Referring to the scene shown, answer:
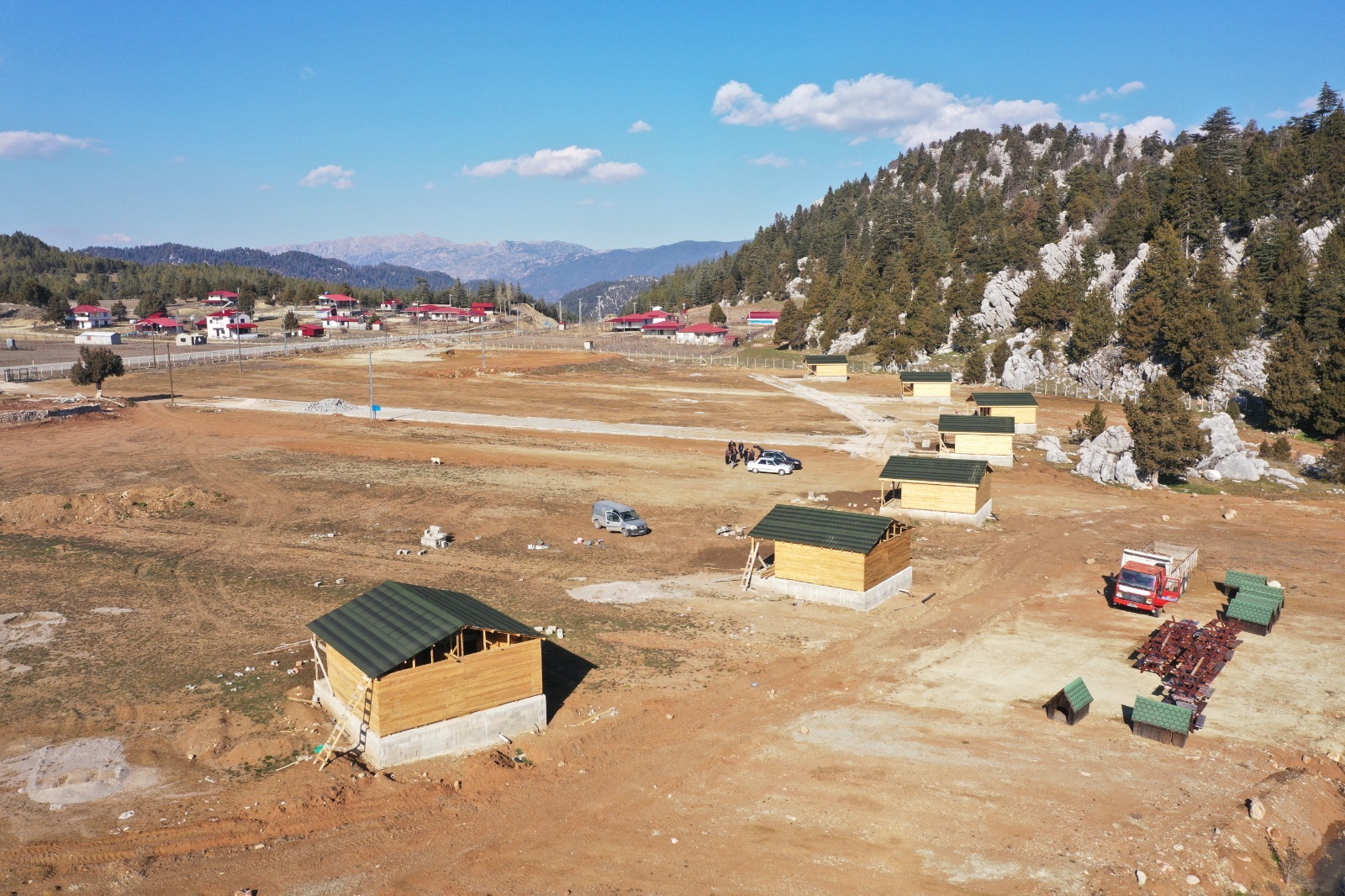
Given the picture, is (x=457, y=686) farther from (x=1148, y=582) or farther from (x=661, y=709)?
(x=1148, y=582)

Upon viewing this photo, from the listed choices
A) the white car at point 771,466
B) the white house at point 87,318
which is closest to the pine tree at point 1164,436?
the white car at point 771,466

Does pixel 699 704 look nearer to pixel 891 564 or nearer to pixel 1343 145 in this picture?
pixel 891 564

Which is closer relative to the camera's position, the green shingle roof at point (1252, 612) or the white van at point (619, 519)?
the green shingle roof at point (1252, 612)

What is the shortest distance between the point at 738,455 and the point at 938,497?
1832cm

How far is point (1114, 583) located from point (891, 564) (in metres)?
8.74

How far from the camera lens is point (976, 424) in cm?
5700

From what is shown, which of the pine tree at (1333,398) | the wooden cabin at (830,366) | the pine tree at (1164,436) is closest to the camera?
the pine tree at (1164,436)

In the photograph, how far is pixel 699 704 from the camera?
23.1m

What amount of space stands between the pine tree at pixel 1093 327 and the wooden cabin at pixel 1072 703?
9060 cm

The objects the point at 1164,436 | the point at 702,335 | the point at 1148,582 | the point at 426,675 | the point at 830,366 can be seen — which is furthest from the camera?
the point at 702,335

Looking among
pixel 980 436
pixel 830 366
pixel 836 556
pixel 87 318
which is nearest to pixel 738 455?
pixel 980 436

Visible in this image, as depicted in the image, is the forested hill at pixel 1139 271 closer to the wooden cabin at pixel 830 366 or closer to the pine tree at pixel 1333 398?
the pine tree at pixel 1333 398

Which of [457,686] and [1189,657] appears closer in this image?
[457,686]

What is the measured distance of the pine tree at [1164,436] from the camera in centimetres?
5119
